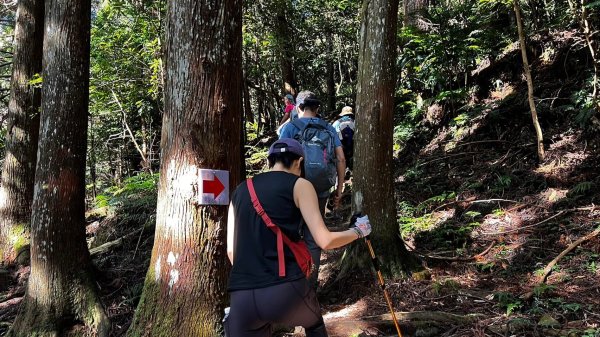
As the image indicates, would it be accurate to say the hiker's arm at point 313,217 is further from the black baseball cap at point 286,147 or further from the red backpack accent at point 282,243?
the black baseball cap at point 286,147

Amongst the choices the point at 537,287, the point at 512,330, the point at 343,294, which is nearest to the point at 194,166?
the point at 343,294

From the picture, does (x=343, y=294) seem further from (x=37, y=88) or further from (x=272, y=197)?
(x=37, y=88)

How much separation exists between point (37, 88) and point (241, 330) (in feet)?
27.7

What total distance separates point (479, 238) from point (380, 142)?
2314 mm

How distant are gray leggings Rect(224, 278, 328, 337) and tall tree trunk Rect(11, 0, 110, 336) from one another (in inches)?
158

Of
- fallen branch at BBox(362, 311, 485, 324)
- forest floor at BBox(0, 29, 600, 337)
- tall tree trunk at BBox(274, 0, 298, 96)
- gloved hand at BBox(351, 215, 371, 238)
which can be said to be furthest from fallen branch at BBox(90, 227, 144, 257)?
gloved hand at BBox(351, 215, 371, 238)

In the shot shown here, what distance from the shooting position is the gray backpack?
4.87 meters

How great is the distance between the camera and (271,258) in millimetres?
2627

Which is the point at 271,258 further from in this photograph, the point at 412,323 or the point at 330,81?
the point at 330,81

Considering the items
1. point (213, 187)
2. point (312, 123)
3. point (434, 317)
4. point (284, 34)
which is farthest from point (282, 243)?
point (284, 34)

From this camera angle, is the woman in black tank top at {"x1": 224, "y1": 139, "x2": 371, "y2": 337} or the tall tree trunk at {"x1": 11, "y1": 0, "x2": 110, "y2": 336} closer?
the woman in black tank top at {"x1": 224, "y1": 139, "x2": 371, "y2": 337}

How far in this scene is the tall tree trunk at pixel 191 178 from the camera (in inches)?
148

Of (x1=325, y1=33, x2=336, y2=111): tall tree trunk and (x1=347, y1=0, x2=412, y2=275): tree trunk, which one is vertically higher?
(x1=325, y1=33, x2=336, y2=111): tall tree trunk

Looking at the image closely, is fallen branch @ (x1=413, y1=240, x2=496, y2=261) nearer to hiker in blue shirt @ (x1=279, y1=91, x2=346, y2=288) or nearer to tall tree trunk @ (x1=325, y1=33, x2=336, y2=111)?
hiker in blue shirt @ (x1=279, y1=91, x2=346, y2=288)
